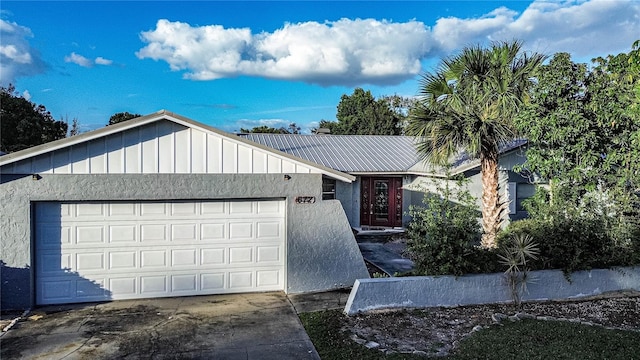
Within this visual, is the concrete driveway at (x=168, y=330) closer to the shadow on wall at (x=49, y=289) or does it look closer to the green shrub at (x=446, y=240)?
the shadow on wall at (x=49, y=289)

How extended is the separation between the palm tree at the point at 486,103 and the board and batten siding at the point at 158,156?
496cm

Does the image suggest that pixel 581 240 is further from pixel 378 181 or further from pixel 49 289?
pixel 49 289

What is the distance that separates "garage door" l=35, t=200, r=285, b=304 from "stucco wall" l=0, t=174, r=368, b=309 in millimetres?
300

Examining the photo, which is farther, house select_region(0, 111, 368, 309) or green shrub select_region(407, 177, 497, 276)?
green shrub select_region(407, 177, 497, 276)

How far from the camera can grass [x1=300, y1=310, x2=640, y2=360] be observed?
6078 millimetres

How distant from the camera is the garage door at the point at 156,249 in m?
8.45

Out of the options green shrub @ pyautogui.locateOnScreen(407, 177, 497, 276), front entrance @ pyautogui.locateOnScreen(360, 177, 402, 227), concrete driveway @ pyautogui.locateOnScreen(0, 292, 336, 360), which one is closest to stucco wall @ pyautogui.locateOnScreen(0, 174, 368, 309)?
concrete driveway @ pyautogui.locateOnScreen(0, 292, 336, 360)

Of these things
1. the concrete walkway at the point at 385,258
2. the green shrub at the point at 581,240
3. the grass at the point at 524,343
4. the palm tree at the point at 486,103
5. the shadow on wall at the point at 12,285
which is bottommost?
the grass at the point at 524,343

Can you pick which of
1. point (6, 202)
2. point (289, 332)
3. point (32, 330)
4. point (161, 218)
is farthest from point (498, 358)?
point (6, 202)

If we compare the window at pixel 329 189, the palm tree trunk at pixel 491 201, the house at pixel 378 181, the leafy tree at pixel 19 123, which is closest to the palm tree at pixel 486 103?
the palm tree trunk at pixel 491 201

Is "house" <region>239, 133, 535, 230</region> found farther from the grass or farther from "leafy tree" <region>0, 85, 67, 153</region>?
"leafy tree" <region>0, 85, 67, 153</region>

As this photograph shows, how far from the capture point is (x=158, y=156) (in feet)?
28.1

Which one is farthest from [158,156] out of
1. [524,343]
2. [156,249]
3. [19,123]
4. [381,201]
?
[19,123]

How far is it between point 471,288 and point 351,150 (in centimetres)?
1062
